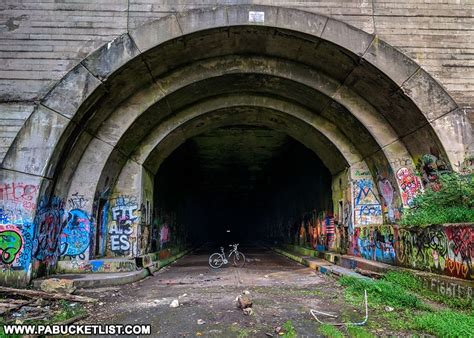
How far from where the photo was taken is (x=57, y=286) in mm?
8102

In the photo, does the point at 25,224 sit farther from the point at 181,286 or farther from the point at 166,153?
the point at 166,153

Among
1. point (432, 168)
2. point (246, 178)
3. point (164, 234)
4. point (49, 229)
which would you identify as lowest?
point (164, 234)

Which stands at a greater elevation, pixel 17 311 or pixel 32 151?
pixel 32 151

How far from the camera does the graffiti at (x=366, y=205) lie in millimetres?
12109

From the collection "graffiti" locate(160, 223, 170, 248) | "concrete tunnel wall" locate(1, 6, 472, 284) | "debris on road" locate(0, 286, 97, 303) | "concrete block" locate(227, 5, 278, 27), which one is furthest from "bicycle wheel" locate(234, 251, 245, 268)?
"concrete block" locate(227, 5, 278, 27)

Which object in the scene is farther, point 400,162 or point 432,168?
point 400,162

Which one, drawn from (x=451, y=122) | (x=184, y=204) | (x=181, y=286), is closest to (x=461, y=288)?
(x=451, y=122)

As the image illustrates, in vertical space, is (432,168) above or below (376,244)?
above

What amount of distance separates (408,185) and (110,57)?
888 cm

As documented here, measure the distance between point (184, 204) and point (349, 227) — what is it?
45.3 feet

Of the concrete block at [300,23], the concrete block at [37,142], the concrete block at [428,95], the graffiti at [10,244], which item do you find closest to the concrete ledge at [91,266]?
the graffiti at [10,244]

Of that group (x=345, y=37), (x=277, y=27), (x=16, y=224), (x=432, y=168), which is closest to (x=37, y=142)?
(x=16, y=224)

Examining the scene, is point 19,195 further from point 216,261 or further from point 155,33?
point 216,261

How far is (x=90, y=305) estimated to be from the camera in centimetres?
706
